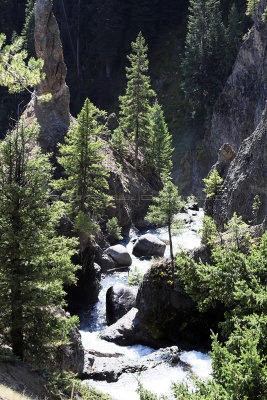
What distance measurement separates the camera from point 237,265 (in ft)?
33.7

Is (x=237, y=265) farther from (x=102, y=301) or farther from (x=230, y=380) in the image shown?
(x=102, y=301)

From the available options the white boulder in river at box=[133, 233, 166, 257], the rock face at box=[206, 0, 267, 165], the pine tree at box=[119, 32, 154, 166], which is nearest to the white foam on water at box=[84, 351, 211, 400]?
the white boulder in river at box=[133, 233, 166, 257]

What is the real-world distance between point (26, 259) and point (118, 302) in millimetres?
12883

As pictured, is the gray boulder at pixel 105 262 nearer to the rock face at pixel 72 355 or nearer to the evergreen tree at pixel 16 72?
the rock face at pixel 72 355

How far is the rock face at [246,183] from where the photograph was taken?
910 inches

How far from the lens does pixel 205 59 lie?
58594 millimetres

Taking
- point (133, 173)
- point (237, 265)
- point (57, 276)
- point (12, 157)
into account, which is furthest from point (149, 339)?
point (133, 173)

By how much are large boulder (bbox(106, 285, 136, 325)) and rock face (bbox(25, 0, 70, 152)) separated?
1884 cm

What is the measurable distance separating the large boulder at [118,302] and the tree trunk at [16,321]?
469 inches

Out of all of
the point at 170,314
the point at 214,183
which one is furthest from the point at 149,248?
the point at 170,314

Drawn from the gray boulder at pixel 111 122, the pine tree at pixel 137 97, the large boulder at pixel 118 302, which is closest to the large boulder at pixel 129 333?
the large boulder at pixel 118 302

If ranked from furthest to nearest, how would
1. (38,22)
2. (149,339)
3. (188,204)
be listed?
(188,204) < (38,22) < (149,339)

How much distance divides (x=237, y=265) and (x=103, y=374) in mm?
10441

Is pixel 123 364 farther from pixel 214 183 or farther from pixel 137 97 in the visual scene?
pixel 137 97
